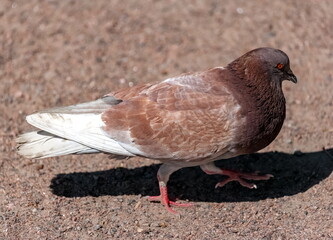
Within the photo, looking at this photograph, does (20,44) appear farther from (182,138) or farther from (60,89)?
(182,138)

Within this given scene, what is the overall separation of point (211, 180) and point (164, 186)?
0.68m

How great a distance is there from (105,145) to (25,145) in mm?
777

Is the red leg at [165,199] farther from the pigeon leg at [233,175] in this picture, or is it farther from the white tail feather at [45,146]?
the white tail feather at [45,146]

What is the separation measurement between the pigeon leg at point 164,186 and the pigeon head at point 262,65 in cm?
104

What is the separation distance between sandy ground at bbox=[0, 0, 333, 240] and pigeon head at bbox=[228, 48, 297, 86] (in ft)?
3.83

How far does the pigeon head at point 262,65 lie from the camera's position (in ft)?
18.3

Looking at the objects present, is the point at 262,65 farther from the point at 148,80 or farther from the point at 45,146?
the point at 148,80

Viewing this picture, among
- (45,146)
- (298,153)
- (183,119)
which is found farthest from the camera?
(298,153)

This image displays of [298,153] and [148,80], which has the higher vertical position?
[148,80]

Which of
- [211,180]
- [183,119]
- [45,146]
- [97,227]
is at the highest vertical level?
[183,119]

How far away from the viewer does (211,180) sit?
6.36m

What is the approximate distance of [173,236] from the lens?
536cm

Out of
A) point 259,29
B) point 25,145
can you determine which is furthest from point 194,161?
point 259,29

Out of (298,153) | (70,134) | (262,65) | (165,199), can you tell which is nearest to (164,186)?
(165,199)
